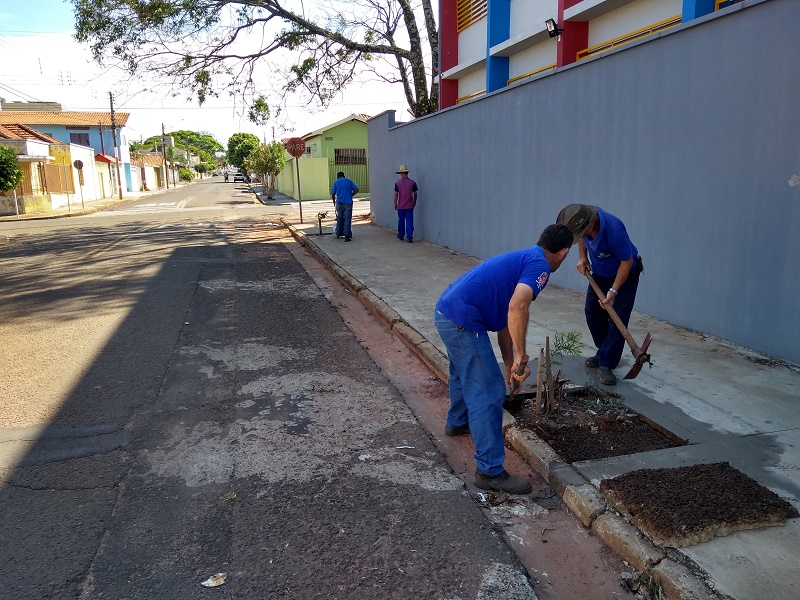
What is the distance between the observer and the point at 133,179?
190 ft

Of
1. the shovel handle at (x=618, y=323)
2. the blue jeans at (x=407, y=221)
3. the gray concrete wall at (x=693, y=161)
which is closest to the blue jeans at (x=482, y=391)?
the shovel handle at (x=618, y=323)

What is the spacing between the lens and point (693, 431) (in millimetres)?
3955

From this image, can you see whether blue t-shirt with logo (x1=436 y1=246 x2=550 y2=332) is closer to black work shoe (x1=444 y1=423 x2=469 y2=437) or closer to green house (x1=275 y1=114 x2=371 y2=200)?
black work shoe (x1=444 y1=423 x2=469 y2=437)

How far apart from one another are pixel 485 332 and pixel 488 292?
0.27 metres

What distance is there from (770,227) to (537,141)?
422cm

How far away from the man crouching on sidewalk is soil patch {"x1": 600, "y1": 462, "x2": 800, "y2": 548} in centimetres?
59

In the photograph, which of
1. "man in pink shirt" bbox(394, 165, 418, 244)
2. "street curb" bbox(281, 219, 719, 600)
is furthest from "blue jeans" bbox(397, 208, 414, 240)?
"street curb" bbox(281, 219, 719, 600)

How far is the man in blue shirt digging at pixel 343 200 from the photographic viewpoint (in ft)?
48.5

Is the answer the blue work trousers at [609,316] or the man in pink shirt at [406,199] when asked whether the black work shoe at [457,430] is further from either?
the man in pink shirt at [406,199]

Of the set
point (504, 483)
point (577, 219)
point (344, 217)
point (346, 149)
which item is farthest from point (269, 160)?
point (504, 483)

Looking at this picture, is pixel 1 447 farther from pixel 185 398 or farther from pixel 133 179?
pixel 133 179

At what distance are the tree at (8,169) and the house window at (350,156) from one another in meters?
18.6

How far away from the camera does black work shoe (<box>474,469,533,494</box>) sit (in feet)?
11.4

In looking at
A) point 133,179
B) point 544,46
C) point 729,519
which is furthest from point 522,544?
point 133,179
